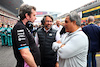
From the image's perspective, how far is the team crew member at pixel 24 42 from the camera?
1.53 metres

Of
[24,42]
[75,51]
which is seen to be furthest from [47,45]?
[75,51]

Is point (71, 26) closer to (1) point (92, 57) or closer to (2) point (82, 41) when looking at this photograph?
(2) point (82, 41)

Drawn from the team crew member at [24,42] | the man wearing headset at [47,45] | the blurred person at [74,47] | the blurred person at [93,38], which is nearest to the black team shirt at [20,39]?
the team crew member at [24,42]

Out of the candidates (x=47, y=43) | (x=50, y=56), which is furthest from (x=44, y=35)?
(x=50, y=56)

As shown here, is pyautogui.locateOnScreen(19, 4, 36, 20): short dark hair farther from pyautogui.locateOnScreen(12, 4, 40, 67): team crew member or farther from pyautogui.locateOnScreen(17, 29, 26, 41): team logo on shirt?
pyautogui.locateOnScreen(17, 29, 26, 41): team logo on shirt

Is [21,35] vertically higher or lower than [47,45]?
higher

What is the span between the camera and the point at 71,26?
1.61 m

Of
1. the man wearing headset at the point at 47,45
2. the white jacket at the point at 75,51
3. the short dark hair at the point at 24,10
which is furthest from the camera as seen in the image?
the man wearing headset at the point at 47,45

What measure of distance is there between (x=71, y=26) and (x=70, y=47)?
0.36 meters

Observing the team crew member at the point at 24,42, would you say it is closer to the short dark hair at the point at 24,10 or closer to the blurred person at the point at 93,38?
the short dark hair at the point at 24,10

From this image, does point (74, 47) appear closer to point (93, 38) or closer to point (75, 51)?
point (75, 51)

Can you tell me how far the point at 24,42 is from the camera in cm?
154

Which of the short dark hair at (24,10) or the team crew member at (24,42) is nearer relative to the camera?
the team crew member at (24,42)

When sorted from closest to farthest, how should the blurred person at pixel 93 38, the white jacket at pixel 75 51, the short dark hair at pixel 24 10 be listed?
the white jacket at pixel 75 51
the short dark hair at pixel 24 10
the blurred person at pixel 93 38
